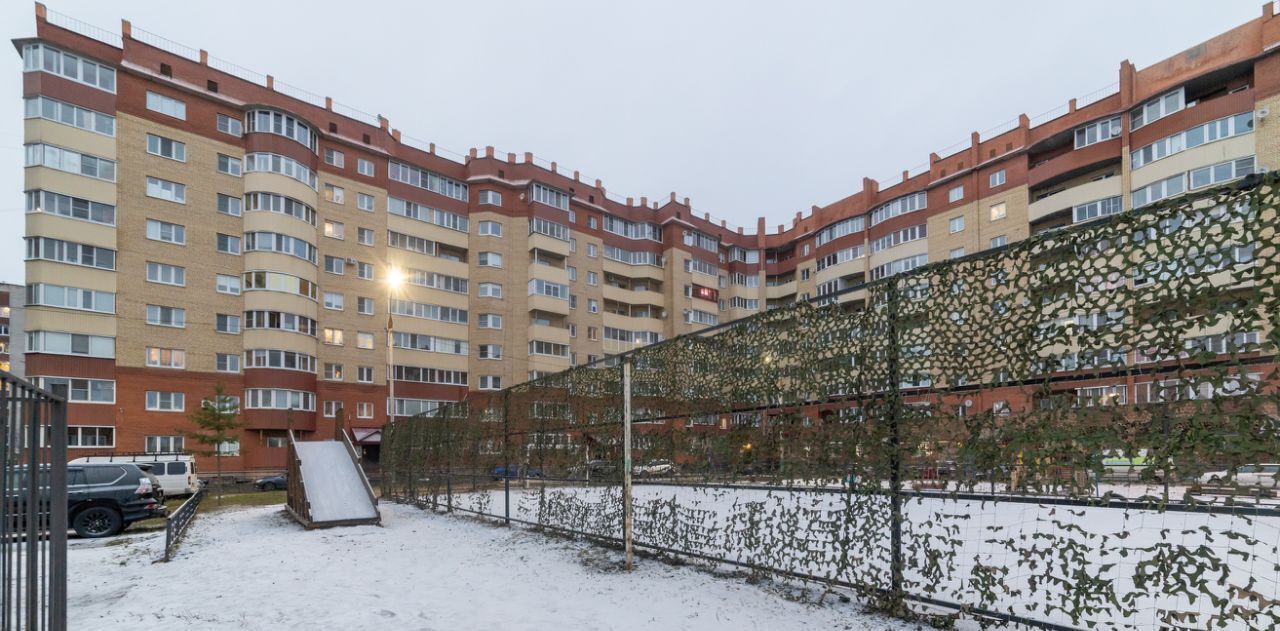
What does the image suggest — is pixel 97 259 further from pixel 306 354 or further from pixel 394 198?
pixel 394 198

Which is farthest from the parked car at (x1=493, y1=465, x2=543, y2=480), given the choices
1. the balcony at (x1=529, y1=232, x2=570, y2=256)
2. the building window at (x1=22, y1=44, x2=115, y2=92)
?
the balcony at (x1=529, y1=232, x2=570, y2=256)

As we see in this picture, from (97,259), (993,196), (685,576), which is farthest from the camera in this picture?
(993,196)

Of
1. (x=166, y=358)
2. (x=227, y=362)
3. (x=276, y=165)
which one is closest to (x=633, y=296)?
(x=276, y=165)

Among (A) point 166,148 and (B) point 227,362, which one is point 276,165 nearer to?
(A) point 166,148

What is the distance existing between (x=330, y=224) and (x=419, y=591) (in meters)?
42.0

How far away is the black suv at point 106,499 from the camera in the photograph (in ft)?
48.3

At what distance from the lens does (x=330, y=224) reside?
1759 inches

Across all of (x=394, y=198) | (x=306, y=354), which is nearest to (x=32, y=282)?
(x=306, y=354)

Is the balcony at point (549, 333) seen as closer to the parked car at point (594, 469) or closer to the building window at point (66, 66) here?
the building window at point (66, 66)

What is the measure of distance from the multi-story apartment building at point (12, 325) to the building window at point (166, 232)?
15539 mm

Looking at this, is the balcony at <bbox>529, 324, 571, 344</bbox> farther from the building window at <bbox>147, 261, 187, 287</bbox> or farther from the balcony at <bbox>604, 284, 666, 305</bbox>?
the building window at <bbox>147, 261, 187, 287</bbox>

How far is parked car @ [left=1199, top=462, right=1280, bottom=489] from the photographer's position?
3861 millimetres

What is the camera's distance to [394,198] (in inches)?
1907

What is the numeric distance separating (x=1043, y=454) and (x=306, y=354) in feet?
144
